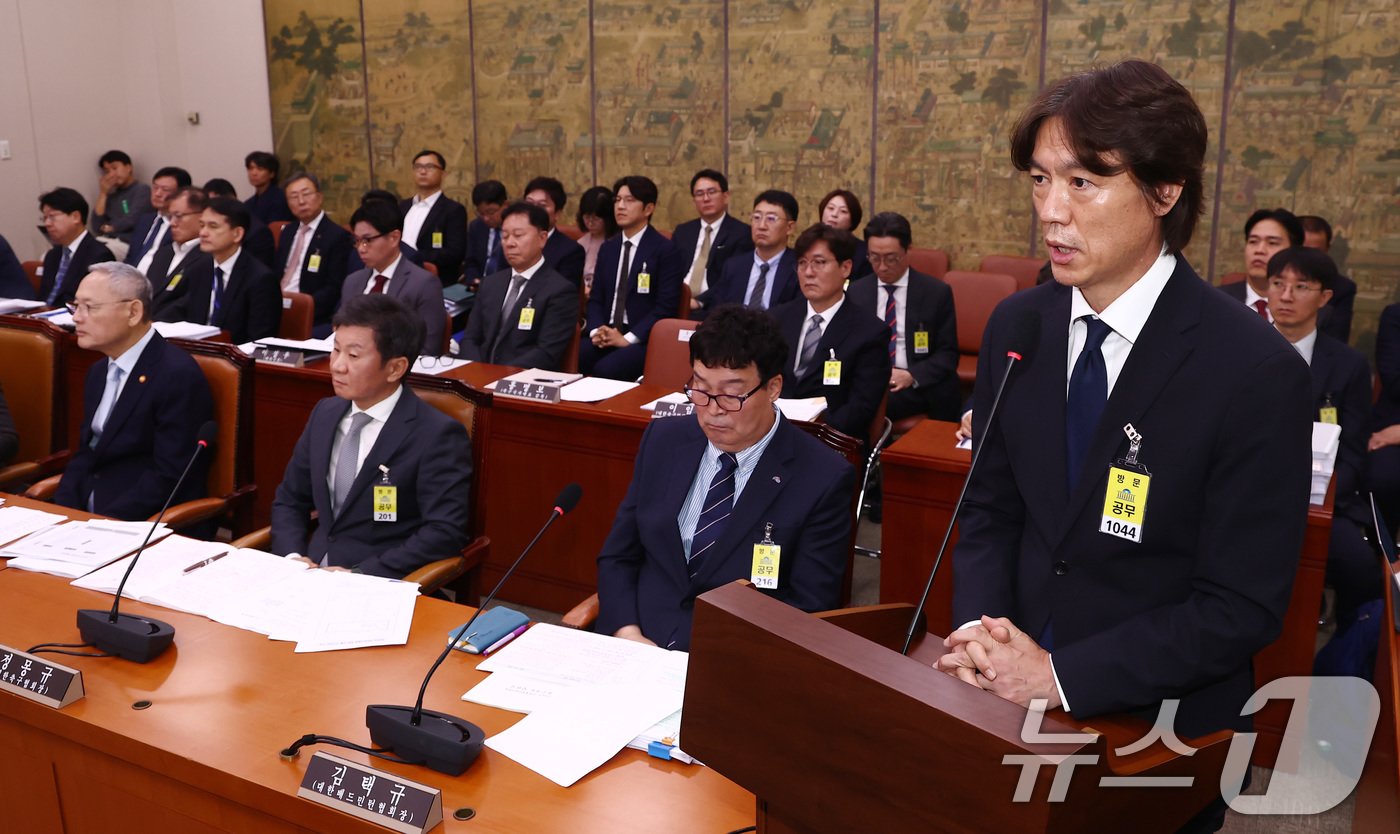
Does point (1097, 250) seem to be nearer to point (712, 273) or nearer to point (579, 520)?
point (579, 520)

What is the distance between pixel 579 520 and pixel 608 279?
9.39 feet

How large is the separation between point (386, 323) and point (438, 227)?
17.8 feet

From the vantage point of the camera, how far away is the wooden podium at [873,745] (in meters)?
0.91

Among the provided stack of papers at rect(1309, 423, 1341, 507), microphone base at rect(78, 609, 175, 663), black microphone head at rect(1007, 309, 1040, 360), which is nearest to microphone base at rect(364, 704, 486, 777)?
microphone base at rect(78, 609, 175, 663)

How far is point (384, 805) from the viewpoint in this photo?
4.99ft

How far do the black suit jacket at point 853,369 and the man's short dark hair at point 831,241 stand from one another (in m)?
0.23

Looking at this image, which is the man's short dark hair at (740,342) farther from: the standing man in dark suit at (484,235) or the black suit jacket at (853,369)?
the standing man in dark suit at (484,235)

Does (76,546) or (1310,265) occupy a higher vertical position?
(1310,265)

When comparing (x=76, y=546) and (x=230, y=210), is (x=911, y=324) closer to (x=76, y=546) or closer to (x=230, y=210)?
(x=230, y=210)

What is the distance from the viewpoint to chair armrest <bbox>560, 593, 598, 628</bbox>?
2.47 m

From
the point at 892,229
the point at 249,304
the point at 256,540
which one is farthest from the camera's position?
the point at 249,304

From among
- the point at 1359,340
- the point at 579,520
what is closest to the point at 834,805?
Answer: the point at 579,520

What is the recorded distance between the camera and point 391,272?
528 centimetres

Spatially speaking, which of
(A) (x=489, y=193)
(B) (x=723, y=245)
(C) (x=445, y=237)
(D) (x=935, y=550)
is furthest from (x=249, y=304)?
(D) (x=935, y=550)
